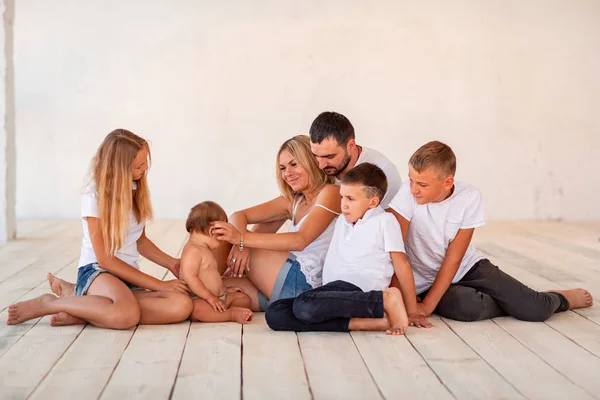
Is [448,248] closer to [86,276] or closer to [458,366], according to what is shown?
[458,366]

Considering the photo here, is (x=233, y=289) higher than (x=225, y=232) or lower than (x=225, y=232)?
lower

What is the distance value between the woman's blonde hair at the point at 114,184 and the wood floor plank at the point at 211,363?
0.49m

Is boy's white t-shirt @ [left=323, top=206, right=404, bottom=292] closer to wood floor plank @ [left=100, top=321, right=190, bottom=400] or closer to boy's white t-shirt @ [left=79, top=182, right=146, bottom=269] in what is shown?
wood floor plank @ [left=100, top=321, right=190, bottom=400]

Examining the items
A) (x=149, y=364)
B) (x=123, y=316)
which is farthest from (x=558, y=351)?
(x=123, y=316)

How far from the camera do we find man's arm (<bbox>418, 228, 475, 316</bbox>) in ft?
10.5

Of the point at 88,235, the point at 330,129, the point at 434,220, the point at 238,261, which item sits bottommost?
the point at 238,261

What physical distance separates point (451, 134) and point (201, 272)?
4.56 m

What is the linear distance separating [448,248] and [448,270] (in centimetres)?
9

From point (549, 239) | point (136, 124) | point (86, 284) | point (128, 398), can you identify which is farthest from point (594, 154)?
point (128, 398)

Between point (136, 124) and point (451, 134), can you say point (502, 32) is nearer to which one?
point (451, 134)

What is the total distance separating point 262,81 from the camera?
7.18 meters

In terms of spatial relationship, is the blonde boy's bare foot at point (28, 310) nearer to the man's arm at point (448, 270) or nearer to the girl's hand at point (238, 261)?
the girl's hand at point (238, 261)

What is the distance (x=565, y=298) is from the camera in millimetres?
3428

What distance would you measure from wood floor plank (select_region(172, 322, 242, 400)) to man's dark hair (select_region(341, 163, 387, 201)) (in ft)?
2.42
